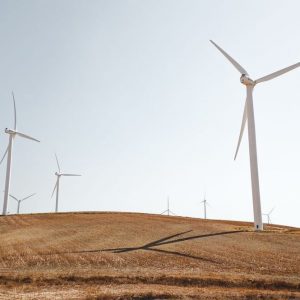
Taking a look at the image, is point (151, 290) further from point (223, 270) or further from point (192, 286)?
point (223, 270)

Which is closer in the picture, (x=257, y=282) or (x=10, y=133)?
(x=257, y=282)

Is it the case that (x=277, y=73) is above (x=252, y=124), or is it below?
above

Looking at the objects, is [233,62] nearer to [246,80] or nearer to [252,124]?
[246,80]

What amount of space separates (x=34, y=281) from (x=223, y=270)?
37.2 feet

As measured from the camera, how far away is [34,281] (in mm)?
21750

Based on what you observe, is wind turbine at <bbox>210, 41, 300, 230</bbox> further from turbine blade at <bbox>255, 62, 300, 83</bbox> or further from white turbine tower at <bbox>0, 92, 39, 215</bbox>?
white turbine tower at <bbox>0, 92, 39, 215</bbox>

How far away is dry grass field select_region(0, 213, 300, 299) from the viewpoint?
19095 millimetres

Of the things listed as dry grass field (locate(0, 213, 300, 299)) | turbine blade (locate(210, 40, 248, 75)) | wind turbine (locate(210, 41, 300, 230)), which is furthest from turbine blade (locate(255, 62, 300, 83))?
dry grass field (locate(0, 213, 300, 299))

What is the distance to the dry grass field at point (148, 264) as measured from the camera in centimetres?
1910

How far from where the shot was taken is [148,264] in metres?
27.1

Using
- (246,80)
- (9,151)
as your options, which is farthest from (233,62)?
(9,151)

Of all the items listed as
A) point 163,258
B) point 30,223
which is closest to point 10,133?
point 30,223

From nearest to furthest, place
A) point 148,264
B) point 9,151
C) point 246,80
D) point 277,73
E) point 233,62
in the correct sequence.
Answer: point 148,264
point 277,73
point 246,80
point 233,62
point 9,151

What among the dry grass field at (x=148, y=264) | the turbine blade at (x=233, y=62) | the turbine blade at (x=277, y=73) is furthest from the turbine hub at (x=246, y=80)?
the dry grass field at (x=148, y=264)
